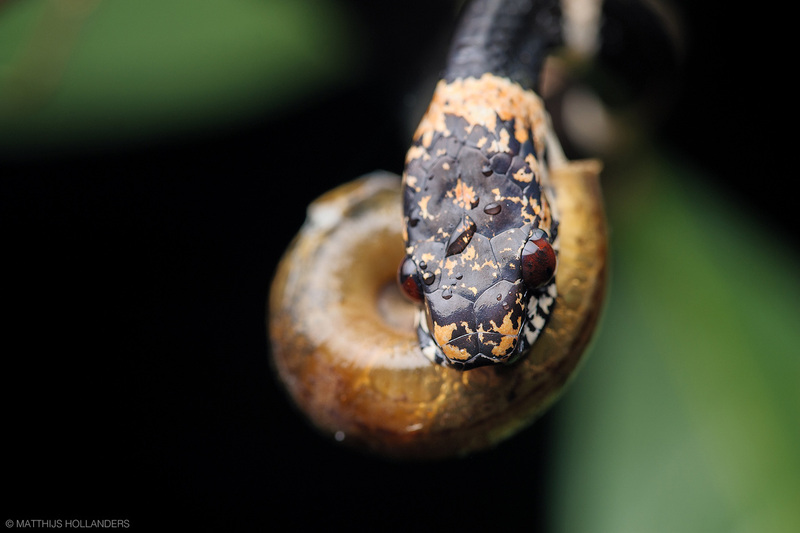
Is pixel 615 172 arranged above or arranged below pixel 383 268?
above

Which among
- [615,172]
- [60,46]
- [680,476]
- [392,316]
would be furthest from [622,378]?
[60,46]

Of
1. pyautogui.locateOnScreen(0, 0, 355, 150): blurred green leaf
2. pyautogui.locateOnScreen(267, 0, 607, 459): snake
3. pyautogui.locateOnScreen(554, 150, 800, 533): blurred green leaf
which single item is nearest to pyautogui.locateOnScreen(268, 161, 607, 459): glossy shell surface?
pyautogui.locateOnScreen(267, 0, 607, 459): snake

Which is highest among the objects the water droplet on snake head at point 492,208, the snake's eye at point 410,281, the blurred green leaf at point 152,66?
the blurred green leaf at point 152,66

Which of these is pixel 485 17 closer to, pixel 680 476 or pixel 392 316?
pixel 392 316

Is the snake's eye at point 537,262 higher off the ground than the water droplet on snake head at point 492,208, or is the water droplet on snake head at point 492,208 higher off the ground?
the water droplet on snake head at point 492,208

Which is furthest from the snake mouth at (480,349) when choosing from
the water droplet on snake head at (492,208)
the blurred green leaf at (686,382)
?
the blurred green leaf at (686,382)

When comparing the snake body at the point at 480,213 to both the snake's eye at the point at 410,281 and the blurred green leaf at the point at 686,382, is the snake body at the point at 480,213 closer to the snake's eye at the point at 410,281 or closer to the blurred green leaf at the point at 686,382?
the snake's eye at the point at 410,281

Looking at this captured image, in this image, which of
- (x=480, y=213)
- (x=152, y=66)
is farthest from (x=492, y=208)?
(x=152, y=66)

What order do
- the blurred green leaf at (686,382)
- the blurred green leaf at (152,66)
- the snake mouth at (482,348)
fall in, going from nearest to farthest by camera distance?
the snake mouth at (482,348) → the blurred green leaf at (686,382) → the blurred green leaf at (152,66)
